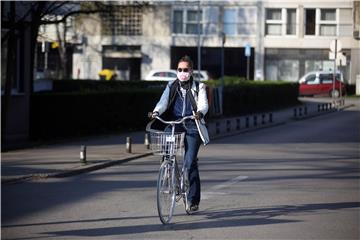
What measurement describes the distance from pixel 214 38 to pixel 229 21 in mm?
1828

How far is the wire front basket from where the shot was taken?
347 inches

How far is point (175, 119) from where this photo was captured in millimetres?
9391

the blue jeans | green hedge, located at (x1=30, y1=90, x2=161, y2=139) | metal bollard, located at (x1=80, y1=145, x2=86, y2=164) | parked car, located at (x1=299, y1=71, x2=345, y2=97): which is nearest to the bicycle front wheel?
the blue jeans

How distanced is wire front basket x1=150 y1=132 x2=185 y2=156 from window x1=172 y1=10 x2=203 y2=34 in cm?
5235

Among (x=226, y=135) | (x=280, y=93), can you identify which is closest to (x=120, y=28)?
(x=280, y=93)

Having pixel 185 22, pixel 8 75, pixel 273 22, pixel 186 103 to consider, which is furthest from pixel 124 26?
pixel 186 103

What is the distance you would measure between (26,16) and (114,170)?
7309mm

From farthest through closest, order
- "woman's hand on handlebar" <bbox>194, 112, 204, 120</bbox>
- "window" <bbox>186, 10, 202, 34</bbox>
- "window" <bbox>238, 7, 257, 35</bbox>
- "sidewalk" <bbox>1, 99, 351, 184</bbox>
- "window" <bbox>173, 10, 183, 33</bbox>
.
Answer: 1. "window" <bbox>173, 10, 183, 33</bbox>
2. "window" <bbox>186, 10, 202, 34</bbox>
3. "window" <bbox>238, 7, 257, 35</bbox>
4. "sidewalk" <bbox>1, 99, 351, 184</bbox>
5. "woman's hand on handlebar" <bbox>194, 112, 204, 120</bbox>

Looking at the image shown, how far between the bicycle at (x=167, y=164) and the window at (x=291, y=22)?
167 feet

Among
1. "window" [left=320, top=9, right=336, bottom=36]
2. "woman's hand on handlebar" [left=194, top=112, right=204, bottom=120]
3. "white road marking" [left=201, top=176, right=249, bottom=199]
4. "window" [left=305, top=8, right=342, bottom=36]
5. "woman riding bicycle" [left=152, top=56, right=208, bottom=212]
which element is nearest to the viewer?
"woman's hand on handlebar" [left=194, top=112, right=204, bottom=120]

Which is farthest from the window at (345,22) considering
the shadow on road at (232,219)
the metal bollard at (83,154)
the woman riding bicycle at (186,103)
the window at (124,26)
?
the woman riding bicycle at (186,103)

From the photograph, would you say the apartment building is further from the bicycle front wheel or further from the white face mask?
the bicycle front wheel

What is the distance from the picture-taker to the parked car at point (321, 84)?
1880 inches

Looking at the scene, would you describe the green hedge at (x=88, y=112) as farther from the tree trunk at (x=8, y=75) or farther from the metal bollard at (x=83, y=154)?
the metal bollard at (x=83, y=154)
